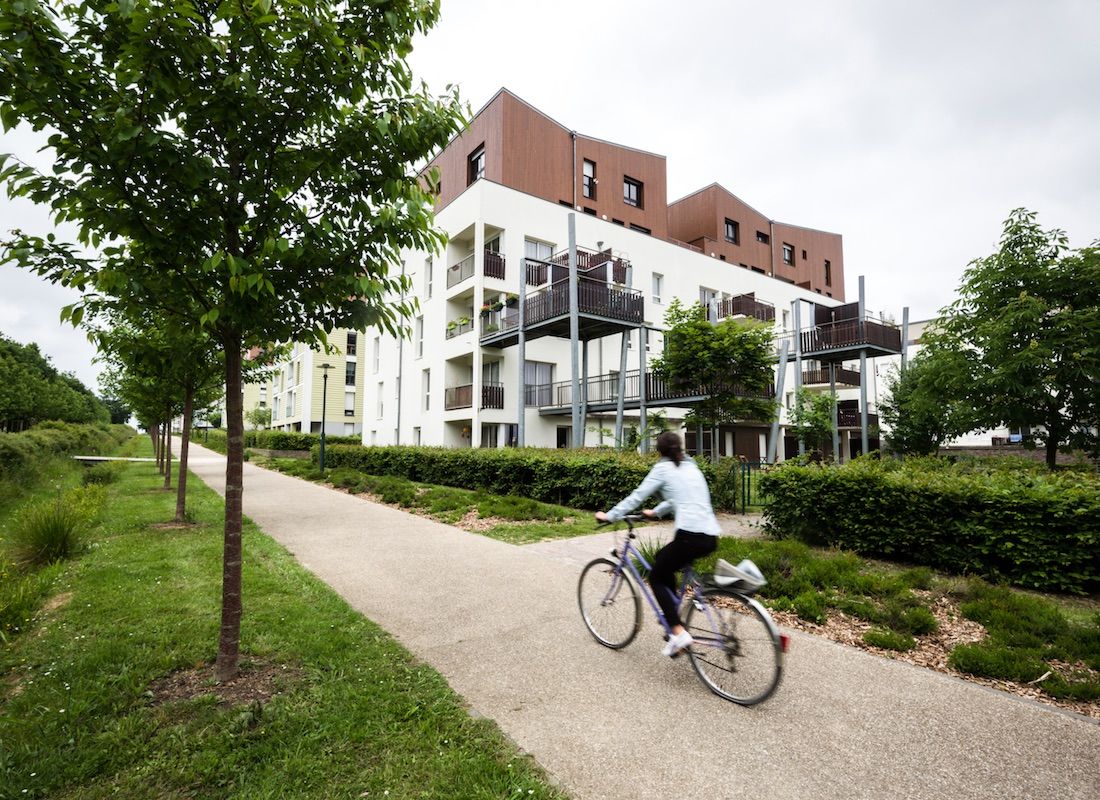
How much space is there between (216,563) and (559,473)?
24.1ft

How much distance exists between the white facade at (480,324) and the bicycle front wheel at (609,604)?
16.0 meters

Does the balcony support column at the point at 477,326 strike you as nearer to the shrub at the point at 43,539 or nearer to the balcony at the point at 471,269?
the balcony at the point at 471,269

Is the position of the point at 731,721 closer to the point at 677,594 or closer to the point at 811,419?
the point at 677,594

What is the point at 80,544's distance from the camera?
7.44m

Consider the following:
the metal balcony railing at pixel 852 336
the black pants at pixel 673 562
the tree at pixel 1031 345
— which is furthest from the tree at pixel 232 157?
the metal balcony railing at pixel 852 336

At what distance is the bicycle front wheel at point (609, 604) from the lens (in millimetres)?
4441

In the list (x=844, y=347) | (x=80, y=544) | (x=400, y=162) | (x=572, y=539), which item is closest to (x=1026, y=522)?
(x=572, y=539)

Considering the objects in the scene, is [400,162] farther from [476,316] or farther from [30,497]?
[476,316]

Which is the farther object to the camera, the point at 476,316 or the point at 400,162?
the point at 476,316

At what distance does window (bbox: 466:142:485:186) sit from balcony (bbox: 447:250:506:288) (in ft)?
11.9

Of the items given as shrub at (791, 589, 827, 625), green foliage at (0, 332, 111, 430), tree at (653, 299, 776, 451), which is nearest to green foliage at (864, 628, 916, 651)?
shrub at (791, 589, 827, 625)

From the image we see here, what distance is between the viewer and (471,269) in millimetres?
22781

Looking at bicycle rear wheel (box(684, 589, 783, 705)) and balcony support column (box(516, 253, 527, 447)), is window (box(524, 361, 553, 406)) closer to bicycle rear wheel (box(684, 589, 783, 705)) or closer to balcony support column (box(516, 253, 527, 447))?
balcony support column (box(516, 253, 527, 447))

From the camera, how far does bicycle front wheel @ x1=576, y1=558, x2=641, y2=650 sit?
14.6 ft
